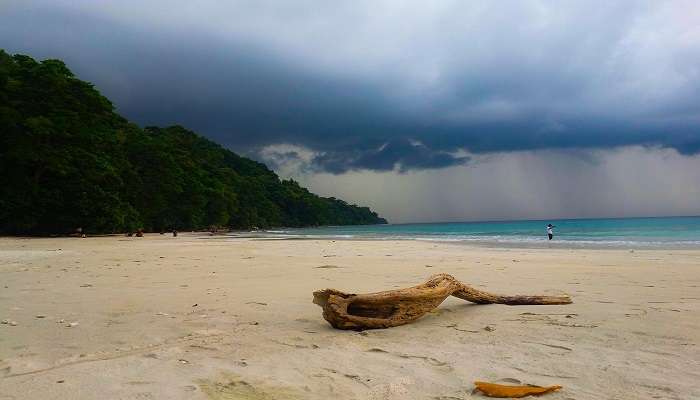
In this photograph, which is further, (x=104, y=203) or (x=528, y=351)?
(x=104, y=203)

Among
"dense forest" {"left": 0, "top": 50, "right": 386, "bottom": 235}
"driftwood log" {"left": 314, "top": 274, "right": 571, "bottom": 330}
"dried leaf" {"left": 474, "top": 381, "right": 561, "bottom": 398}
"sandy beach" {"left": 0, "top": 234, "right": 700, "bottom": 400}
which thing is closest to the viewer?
"dried leaf" {"left": 474, "top": 381, "right": 561, "bottom": 398}

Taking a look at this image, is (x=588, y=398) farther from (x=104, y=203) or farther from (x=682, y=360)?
(x=104, y=203)

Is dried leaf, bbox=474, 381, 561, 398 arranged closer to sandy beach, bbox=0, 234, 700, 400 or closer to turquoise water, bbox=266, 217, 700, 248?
sandy beach, bbox=0, 234, 700, 400

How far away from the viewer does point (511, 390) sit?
9.07 ft

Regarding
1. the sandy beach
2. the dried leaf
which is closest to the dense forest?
the sandy beach

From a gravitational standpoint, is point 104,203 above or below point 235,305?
above

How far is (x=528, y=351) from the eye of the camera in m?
3.68

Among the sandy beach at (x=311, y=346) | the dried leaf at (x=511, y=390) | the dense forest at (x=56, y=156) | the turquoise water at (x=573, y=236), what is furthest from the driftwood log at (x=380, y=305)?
the dense forest at (x=56, y=156)

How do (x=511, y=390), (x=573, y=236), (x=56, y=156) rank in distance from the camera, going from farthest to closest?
(x=573, y=236), (x=56, y=156), (x=511, y=390)

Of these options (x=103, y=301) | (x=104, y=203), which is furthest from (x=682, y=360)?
(x=104, y=203)

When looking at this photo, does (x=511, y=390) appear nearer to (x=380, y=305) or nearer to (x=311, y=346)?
(x=311, y=346)

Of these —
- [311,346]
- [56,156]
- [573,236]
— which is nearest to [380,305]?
[311,346]

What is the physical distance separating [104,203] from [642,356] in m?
34.9

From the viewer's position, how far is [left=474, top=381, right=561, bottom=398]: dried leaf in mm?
2725
